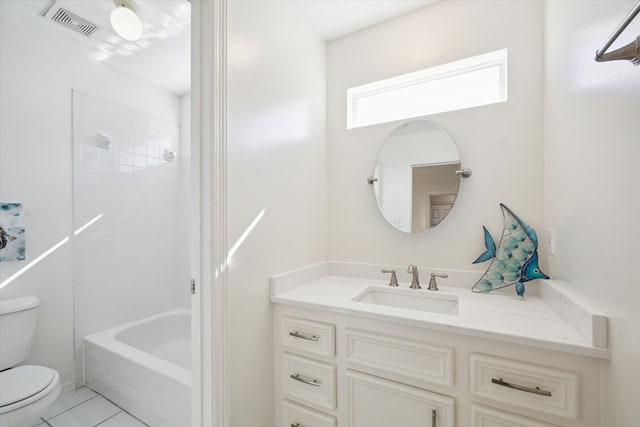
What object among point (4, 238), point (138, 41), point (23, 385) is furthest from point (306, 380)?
point (138, 41)

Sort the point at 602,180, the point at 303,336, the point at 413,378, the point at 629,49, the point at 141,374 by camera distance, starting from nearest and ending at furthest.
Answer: the point at 629,49 → the point at 602,180 → the point at 413,378 → the point at 303,336 → the point at 141,374

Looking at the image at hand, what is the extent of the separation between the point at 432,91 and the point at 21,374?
288 centimetres

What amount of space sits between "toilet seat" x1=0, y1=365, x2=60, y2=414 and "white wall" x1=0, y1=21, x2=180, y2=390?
1.27ft

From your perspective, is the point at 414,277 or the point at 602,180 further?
the point at 414,277

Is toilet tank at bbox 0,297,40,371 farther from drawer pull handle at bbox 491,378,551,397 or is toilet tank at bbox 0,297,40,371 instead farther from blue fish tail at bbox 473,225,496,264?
blue fish tail at bbox 473,225,496,264

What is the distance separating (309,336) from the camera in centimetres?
130

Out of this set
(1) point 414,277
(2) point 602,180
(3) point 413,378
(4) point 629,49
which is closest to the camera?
(4) point 629,49

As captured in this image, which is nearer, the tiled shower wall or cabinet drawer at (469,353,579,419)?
cabinet drawer at (469,353,579,419)

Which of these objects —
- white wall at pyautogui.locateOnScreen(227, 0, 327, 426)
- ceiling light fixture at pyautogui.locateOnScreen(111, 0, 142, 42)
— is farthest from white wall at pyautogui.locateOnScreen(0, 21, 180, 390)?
white wall at pyautogui.locateOnScreen(227, 0, 327, 426)

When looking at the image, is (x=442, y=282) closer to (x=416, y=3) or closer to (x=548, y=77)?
(x=548, y=77)

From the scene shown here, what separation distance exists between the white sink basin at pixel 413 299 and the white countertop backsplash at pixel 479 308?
39mm

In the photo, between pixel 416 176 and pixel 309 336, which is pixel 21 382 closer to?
pixel 309 336

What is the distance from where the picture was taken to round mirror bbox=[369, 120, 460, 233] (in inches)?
63.3

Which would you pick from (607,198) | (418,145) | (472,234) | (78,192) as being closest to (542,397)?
(607,198)
